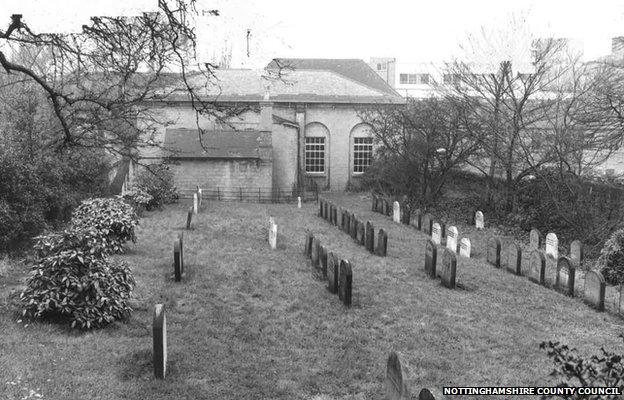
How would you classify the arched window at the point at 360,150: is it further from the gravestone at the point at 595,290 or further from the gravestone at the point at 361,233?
the gravestone at the point at 595,290

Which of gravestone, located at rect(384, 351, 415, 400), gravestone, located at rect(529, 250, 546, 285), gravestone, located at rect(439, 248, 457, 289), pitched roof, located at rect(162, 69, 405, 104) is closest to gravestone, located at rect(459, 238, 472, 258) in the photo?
gravestone, located at rect(529, 250, 546, 285)

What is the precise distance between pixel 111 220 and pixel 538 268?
32.6 ft

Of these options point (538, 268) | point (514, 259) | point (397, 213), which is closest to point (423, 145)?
point (397, 213)

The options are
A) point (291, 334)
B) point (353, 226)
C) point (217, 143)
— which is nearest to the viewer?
point (291, 334)

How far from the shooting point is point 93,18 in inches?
261

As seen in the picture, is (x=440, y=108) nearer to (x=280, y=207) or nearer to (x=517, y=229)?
(x=517, y=229)

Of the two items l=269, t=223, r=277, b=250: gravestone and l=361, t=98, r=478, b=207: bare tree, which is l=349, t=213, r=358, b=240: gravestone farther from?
l=361, t=98, r=478, b=207: bare tree

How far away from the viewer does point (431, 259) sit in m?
12.4

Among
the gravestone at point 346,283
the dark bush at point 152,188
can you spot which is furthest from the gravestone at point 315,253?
the dark bush at point 152,188

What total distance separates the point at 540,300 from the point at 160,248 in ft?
29.5

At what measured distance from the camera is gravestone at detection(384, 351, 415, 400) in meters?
4.91

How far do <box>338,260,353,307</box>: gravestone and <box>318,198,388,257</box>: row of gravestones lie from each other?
467 cm

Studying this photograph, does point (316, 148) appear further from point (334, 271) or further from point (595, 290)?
point (595, 290)

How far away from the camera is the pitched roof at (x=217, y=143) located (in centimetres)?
2997
